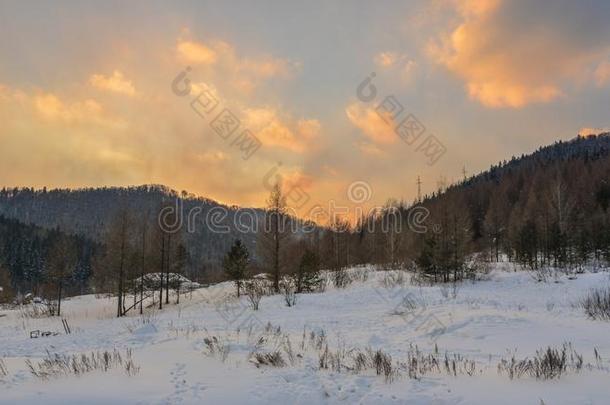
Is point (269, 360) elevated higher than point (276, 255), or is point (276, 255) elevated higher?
point (276, 255)

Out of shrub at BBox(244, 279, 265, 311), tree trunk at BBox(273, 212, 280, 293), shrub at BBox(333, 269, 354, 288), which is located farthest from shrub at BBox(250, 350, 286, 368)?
tree trunk at BBox(273, 212, 280, 293)

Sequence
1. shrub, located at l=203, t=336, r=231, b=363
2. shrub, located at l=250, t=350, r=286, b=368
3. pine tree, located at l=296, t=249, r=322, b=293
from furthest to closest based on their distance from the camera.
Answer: pine tree, located at l=296, t=249, r=322, b=293
shrub, located at l=203, t=336, r=231, b=363
shrub, located at l=250, t=350, r=286, b=368

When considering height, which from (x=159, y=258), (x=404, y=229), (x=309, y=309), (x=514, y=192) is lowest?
(x=309, y=309)

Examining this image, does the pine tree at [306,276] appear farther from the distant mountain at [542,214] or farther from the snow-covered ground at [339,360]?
the distant mountain at [542,214]

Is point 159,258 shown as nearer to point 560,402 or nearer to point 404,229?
point 404,229

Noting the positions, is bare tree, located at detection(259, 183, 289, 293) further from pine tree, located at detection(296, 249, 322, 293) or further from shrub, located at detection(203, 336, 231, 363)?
shrub, located at detection(203, 336, 231, 363)

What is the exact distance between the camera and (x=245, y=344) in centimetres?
1059

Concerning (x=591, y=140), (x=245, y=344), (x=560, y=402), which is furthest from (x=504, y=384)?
(x=591, y=140)

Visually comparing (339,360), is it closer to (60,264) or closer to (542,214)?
(60,264)

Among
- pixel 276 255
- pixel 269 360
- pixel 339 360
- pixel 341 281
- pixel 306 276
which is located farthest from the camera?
pixel 341 281

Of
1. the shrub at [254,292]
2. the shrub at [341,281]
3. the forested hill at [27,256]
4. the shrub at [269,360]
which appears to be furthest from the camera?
the forested hill at [27,256]

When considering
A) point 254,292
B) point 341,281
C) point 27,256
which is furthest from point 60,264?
point 27,256

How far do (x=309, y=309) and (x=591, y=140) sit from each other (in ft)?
599

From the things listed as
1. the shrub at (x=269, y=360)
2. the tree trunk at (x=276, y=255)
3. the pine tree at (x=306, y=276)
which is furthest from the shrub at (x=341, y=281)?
the shrub at (x=269, y=360)
